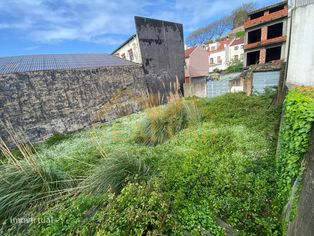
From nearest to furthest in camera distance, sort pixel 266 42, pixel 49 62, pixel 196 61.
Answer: pixel 49 62
pixel 266 42
pixel 196 61

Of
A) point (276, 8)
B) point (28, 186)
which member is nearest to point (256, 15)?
point (276, 8)

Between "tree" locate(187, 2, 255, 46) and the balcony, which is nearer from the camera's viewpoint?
the balcony

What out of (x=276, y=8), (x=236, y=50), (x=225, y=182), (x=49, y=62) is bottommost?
(x=225, y=182)

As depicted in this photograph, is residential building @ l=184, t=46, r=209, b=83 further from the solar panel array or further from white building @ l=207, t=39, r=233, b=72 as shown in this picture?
the solar panel array

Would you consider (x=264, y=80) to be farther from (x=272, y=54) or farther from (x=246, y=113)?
(x=272, y=54)

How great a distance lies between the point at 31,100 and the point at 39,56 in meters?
4.04

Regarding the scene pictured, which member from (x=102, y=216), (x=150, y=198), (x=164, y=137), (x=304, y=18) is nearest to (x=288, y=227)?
(x=150, y=198)

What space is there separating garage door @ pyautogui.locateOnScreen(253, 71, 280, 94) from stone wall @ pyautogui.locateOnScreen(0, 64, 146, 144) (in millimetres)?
6084

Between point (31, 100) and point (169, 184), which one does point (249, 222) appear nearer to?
point (169, 184)

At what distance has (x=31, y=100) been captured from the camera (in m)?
6.09

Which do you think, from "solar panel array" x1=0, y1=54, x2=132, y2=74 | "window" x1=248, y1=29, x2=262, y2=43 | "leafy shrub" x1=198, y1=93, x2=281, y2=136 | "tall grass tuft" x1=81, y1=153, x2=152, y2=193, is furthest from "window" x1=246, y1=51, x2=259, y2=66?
"tall grass tuft" x1=81, y1=153, x2=152, y2=193

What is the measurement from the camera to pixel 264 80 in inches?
304

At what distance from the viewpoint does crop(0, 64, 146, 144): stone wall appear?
5.78 metres

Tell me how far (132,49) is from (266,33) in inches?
440
